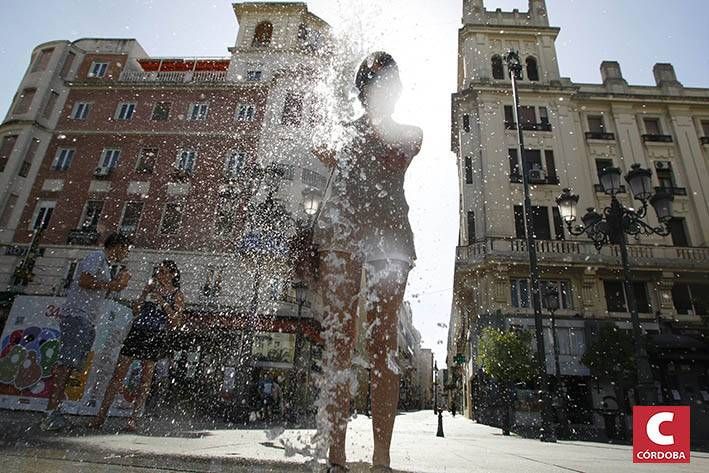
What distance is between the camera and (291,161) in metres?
21.6

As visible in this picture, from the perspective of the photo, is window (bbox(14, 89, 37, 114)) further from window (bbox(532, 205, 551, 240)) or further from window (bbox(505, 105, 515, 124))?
window (bbox(532, 205, 551, 240))

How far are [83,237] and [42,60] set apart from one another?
1401 centimetres

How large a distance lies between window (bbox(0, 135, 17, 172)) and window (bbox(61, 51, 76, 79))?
5214 millimetres

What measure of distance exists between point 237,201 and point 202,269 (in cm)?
391

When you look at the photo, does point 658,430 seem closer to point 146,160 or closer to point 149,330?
point 149,330

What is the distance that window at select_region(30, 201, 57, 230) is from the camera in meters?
20.7

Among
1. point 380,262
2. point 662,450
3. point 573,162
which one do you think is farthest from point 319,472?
point 573,162

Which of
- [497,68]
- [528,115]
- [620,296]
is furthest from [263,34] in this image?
[620,296]

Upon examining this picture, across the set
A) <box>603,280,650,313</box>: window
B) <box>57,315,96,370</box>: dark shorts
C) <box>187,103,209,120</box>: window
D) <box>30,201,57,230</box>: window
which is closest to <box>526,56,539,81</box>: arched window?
<box>603,280,650,313</box>: window

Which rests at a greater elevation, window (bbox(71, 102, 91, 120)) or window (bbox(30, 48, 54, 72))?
window (bbox(30, 48, 54, 72))

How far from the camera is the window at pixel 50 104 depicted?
77.7ft

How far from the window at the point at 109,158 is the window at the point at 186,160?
12.2 feet

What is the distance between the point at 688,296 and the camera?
62.0 feet

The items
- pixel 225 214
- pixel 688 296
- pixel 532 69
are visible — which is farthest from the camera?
pixel 532 69
